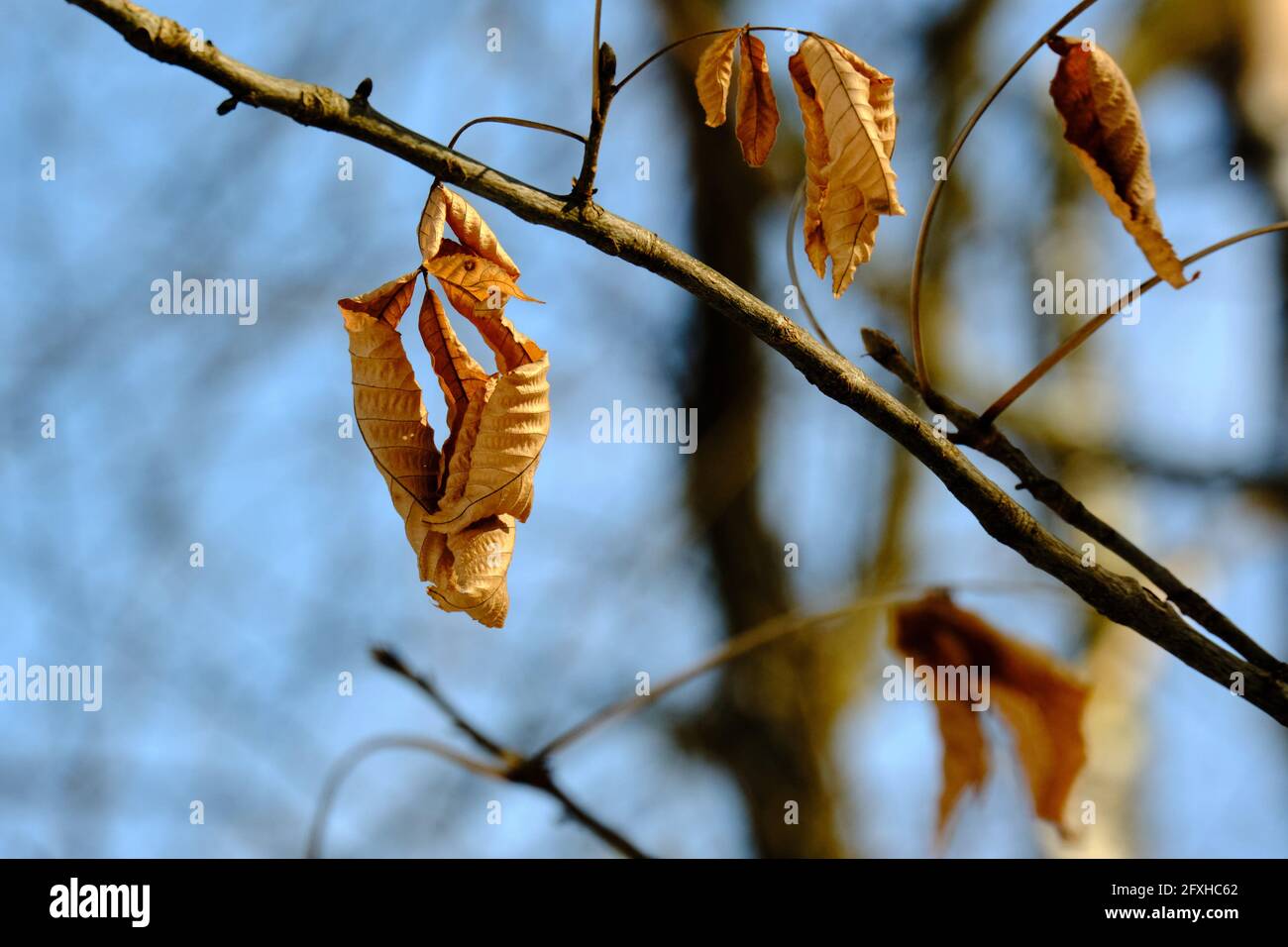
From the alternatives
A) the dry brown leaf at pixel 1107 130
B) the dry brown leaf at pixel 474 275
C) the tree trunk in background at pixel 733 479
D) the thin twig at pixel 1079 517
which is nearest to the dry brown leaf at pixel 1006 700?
the thin twig at pixel 1079 517

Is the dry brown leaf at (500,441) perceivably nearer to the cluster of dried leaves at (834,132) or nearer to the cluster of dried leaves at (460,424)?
the cluster of dried leaves at (460,424)

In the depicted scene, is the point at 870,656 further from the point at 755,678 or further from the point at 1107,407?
the point at 1107,407

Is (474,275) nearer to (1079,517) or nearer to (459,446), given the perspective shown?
(459,446)

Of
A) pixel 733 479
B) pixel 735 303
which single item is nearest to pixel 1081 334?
pixel 735 303

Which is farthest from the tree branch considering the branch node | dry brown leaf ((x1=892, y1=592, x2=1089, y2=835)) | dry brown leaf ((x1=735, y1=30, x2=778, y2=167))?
dry brown leaf ((x1=892, y1=592, x2=1089, y2=835))

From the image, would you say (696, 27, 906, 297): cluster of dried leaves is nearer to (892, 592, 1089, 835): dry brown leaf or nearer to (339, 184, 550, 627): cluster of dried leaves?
(339, 184, 550, 627): cluster of dried leaves
